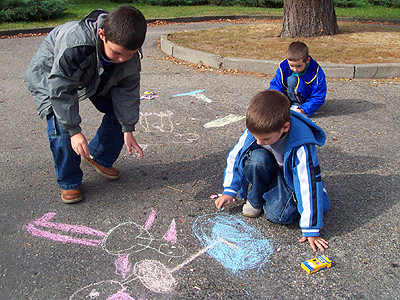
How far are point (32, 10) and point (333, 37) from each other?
8.63 m

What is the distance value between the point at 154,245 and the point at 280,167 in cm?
94

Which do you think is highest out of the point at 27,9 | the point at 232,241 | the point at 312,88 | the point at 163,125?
the point at 27,9

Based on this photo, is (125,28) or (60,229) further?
(60,229)

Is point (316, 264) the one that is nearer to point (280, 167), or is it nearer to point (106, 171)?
point (280, 167)

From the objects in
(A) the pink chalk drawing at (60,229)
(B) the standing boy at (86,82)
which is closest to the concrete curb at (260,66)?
(B) the standing boy at (86,82)

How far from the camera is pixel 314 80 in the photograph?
4.19 metres

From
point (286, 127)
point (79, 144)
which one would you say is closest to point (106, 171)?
point (79, 144)

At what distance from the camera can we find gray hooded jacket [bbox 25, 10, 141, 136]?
226 cm

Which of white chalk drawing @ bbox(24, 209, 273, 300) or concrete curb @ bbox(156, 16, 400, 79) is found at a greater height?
concrete curb @ bbox(156, 16, 400, 79)

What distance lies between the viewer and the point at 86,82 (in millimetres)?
2451

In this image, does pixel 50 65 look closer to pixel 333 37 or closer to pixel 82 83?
pixel 82 83

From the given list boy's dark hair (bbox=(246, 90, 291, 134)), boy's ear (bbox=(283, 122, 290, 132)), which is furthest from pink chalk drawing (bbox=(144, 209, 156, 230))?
boy's ear (bbox=(283, 122, 290, 132))

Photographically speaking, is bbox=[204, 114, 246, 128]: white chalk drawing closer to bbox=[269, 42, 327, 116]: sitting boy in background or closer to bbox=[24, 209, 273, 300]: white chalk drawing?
bbox=[269, 42, 327, 116]: sitting boy in background

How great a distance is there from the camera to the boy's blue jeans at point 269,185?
2.34 meters
